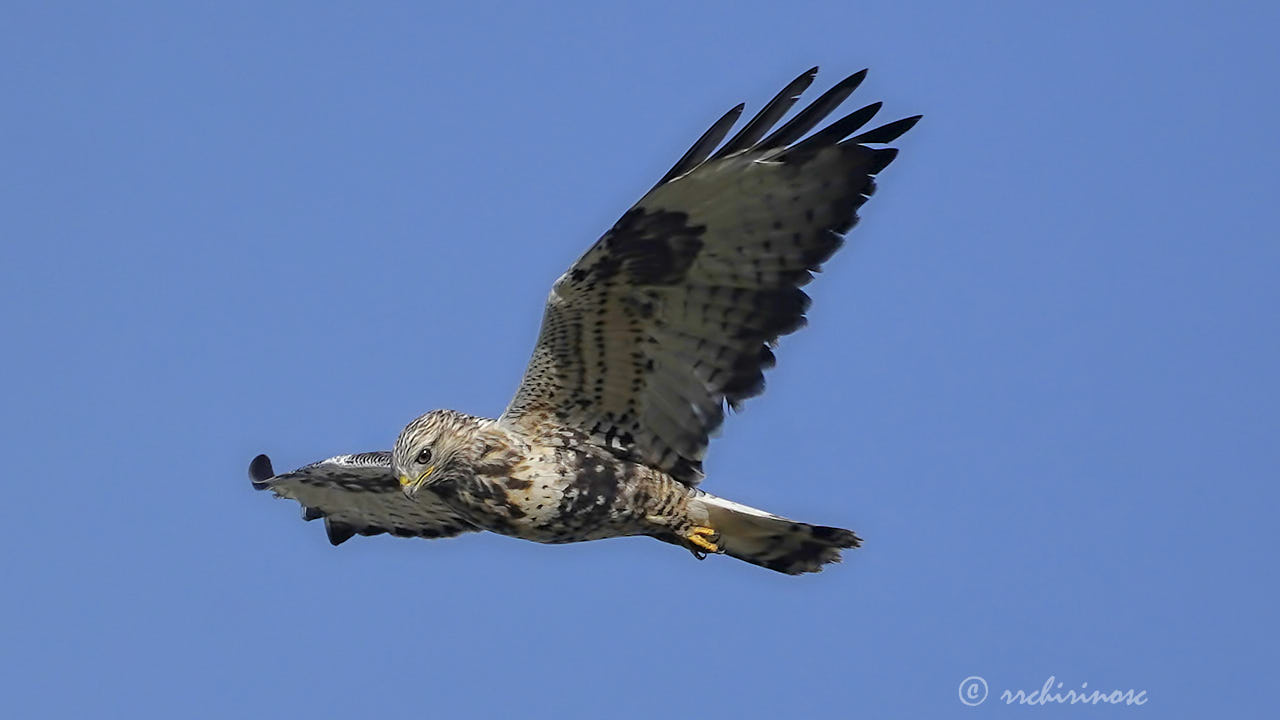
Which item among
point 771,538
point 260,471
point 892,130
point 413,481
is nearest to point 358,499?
point 260,471

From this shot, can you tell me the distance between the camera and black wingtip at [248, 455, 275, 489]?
12.3 meters

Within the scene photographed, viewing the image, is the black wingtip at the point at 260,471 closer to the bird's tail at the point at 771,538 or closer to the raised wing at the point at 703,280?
the raised wing at the point at 703,280

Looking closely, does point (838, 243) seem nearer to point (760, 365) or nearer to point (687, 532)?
point (760, 365)

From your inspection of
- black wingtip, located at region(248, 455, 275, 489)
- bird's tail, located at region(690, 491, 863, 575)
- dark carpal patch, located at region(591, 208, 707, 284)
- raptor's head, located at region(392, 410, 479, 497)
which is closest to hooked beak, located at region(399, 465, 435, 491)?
raptor's head, located at region(392, 410, 479, 497)

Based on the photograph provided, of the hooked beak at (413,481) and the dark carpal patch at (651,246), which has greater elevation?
the dark carpal patch at (651,246)

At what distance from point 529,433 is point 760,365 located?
4.45 feet

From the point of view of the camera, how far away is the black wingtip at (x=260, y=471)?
40.2 ft

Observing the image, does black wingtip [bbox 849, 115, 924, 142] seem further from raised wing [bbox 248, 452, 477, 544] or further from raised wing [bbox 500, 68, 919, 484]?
raised wing [bbox 248, 452, 477, 544]

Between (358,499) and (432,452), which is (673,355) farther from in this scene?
(358,499)

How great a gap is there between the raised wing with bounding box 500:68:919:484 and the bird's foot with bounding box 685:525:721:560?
0.52 m

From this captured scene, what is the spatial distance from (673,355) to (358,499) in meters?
2.98

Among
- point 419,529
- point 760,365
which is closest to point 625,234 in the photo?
point 760,365

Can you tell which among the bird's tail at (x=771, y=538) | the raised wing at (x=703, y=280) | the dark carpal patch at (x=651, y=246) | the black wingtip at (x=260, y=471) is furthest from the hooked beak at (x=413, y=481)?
the black wingtip at (x=260, y=471)

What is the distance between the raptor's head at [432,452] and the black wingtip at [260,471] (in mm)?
2513
